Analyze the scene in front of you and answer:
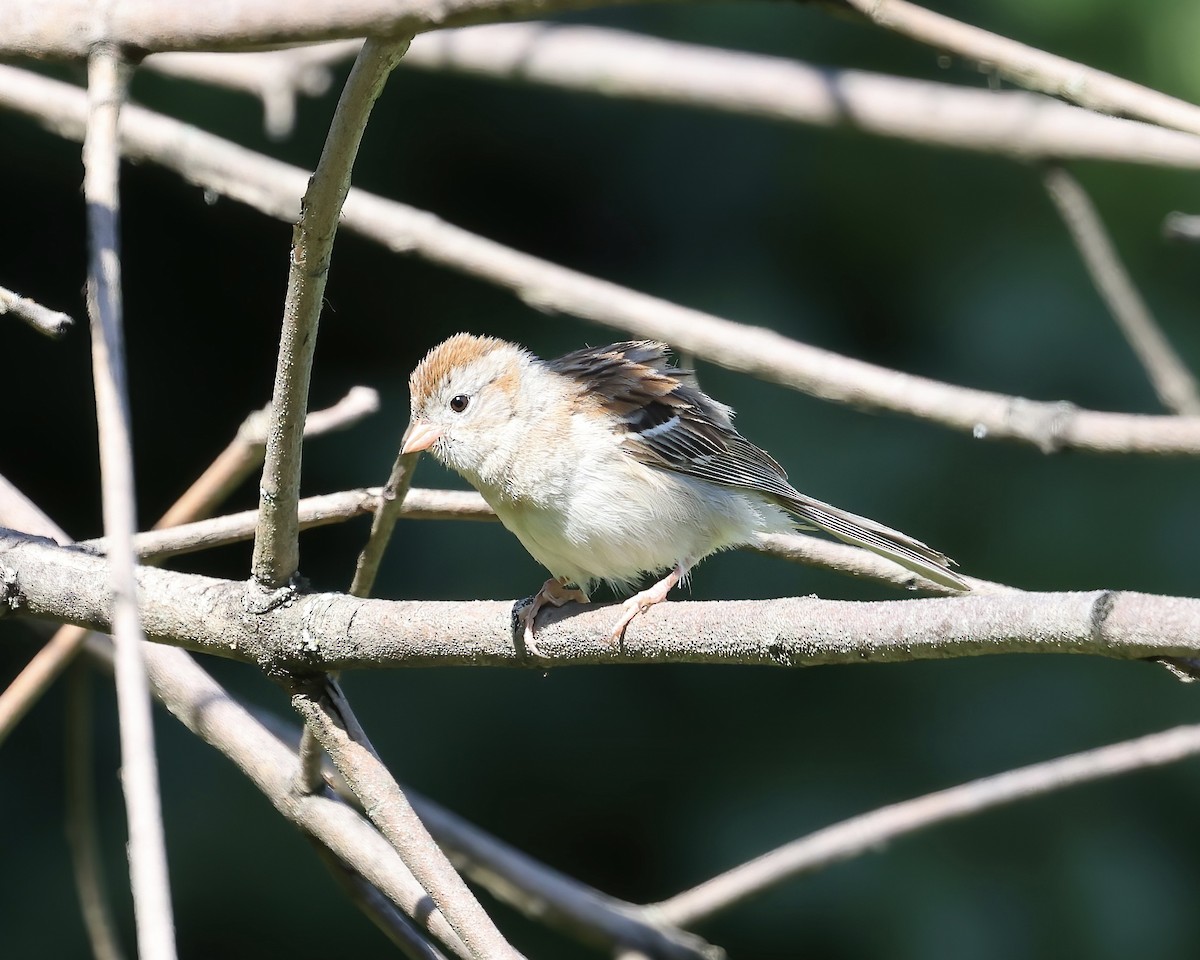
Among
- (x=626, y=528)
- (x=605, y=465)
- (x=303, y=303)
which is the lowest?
(x=303, y=303)

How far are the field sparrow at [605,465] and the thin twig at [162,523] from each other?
0.67ft

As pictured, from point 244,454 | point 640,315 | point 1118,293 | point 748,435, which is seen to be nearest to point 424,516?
point 244,454

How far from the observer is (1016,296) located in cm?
466

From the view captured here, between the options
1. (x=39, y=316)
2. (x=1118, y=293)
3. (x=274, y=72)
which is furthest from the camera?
(x=274, y=72)

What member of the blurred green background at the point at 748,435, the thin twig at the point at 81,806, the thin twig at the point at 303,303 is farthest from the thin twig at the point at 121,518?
the blurred green background at the point at 748,435

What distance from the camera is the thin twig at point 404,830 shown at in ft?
5.64

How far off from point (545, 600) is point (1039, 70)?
1.21m

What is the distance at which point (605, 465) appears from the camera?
2.93m

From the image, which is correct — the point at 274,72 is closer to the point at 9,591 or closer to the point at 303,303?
the point at 9,591

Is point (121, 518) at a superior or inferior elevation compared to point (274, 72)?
inferior

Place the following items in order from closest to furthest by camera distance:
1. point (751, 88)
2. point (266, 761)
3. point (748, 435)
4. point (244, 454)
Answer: point (266, 761) → point (244, 454) → point (751, 88) → point (748, 435)

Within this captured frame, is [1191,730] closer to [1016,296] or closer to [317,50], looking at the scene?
[1016,296]

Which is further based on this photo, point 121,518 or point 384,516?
point 384,516

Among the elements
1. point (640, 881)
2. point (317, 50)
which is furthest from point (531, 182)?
point (640, 881)
